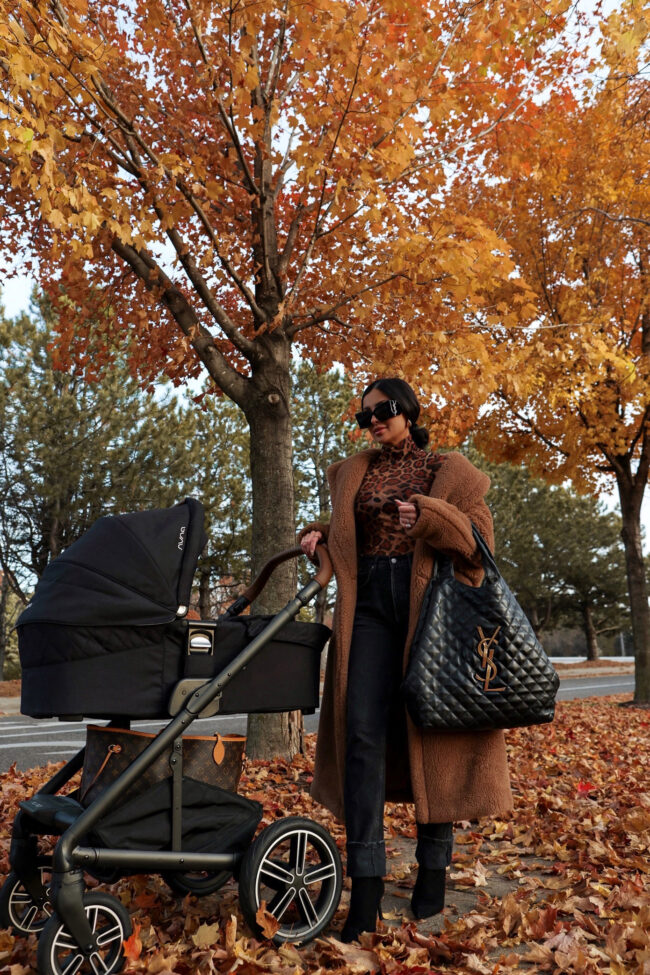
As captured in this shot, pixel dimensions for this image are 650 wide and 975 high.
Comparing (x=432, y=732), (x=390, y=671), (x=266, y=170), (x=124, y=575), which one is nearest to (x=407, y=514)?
(x=390, y=671)

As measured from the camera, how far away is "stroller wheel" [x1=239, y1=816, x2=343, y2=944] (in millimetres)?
2736

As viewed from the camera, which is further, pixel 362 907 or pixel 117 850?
pixel 362 907

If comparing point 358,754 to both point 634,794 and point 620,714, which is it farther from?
point 620,714

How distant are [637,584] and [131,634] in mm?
10919

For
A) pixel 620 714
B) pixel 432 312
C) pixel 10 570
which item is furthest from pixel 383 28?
pixel 10 570

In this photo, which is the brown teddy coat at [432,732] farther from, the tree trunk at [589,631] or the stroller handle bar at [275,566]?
the tree trunk at [589,631]

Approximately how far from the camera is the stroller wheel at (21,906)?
9.49ft

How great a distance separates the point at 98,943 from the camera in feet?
8.10

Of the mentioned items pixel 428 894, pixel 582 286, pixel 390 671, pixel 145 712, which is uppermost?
pixel 582 286

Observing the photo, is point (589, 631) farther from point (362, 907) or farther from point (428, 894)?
point (362, 907)

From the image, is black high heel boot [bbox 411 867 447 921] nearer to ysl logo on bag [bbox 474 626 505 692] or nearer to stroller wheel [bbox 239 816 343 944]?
stroller wheel [bbox 239 816 343 944]

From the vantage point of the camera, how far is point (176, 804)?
275cm

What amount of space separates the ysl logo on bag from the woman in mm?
241

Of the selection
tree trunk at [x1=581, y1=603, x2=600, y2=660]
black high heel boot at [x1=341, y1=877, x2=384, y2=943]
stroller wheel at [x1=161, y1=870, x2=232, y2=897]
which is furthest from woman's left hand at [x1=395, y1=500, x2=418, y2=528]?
tree trunk at [x1=581, y1=603, x2=600, y2=660]
